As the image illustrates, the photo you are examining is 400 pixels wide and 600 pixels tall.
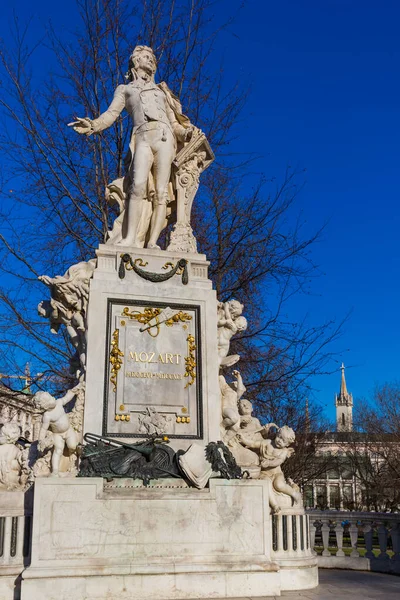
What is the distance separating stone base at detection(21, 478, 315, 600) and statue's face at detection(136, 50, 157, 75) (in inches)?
244

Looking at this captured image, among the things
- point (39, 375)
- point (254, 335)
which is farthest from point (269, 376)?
point (39, 375)

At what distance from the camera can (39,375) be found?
1494 cm

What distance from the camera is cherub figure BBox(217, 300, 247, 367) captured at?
910cm

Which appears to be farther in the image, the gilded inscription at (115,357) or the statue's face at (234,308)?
the statue's face at (234,308)

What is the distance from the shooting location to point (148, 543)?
715 cm

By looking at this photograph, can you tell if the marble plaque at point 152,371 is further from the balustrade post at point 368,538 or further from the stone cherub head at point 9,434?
the balustrade post at point 368,538

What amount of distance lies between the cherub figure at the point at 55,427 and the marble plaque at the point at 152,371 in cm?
47

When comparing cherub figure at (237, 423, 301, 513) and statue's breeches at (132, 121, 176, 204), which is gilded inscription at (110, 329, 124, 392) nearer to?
cherub figure at (237, 423, 301, 513)

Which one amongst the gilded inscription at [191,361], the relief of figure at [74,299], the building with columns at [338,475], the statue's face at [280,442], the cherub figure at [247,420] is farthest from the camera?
the building with columns at [338,475]

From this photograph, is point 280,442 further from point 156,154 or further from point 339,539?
point 156,154

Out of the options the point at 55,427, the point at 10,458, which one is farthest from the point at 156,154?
the point at 10,458

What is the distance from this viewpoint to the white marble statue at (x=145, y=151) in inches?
374

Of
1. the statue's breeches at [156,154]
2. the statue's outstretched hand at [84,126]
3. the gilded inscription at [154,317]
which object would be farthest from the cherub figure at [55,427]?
the statue's outstretched hand at [84,126]

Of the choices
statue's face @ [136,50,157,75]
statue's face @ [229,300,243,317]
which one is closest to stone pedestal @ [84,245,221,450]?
statue's face @ [229,300,243,317]
